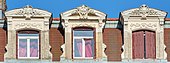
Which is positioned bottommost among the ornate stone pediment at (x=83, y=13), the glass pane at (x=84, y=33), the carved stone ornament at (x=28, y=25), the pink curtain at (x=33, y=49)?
the pink curtain at (x=33, y=49)

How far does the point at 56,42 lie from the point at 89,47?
2158 millimetres

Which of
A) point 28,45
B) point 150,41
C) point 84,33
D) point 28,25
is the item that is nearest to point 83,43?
point 84,33

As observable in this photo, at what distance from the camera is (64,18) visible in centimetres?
4919

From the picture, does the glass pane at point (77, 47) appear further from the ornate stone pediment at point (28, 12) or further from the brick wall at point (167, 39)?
the brick wall at point (167, 39)

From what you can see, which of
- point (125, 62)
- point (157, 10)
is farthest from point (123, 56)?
point (157, 10)

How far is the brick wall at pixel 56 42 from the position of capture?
4941 cm

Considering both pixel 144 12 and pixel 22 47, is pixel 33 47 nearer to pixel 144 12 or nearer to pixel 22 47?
pixel 22 47

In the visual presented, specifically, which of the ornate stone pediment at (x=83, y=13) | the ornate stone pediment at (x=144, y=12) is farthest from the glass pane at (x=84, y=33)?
the ornate stone pediment at (x=144, y=12)

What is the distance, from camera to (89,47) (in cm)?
4947

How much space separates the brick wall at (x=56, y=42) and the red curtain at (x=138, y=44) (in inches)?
181

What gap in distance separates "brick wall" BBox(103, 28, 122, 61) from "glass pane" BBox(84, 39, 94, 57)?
0.95 m

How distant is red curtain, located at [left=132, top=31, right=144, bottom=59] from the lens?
162 ft

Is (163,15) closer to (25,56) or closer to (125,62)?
(125,62)

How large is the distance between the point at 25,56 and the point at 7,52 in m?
1.16
